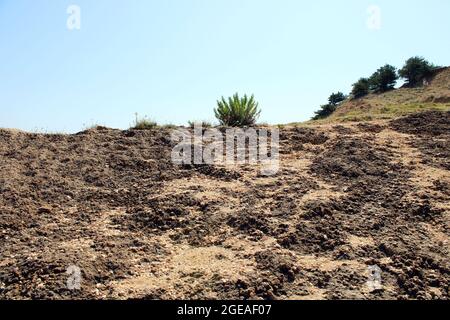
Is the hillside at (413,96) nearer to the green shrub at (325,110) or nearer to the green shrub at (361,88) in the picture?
the green shrub at (361,88)

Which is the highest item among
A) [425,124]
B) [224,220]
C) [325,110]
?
[325,110]

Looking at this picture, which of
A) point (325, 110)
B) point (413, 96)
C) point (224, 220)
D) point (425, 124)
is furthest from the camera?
point (325, 110)

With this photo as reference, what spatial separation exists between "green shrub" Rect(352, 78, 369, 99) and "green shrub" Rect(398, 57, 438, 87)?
78.0 inches

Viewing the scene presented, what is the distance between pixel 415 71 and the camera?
2473 centimetres

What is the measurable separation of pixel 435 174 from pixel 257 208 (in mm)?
2511

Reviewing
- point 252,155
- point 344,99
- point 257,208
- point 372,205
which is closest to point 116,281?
point 257,208

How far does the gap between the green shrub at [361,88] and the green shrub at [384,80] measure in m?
0.32

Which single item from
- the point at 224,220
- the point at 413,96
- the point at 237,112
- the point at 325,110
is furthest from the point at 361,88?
the point at 224,220

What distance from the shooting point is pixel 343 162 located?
5.97 m

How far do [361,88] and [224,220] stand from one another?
23.6 metres

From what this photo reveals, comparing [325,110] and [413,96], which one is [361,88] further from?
[413,96]

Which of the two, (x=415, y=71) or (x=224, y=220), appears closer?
(x=224, y=220)

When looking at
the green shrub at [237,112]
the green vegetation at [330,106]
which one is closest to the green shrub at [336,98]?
the green vegetation at [330,106]
